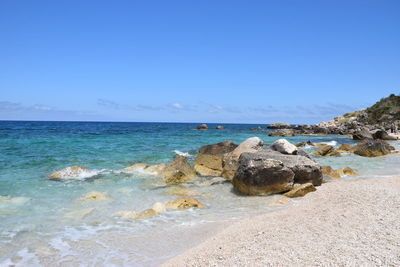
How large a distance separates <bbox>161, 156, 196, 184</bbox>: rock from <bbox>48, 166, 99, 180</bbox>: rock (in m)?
3.55

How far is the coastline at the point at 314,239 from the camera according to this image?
4.62m

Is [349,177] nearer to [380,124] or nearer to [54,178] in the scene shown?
[54,178]

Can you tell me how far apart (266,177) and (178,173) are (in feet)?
13.2

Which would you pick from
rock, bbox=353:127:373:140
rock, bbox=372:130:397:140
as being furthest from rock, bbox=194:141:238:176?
rock, bbox=372:130:397:140

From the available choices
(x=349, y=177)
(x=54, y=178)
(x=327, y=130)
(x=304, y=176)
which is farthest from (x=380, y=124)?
(x=54, y=178)

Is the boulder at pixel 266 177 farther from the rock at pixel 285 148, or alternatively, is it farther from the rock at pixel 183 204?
the rock at pixel 285 148

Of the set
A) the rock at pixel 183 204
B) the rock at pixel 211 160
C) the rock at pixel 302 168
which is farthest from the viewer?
the rock at pixel 211 160

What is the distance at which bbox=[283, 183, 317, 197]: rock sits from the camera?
10164 mm

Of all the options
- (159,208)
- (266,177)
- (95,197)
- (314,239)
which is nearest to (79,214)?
(95,197)

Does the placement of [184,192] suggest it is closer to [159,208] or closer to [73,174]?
[159,208]

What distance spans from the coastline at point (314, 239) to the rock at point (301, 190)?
82.6 inches

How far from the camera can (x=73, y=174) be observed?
46.2ft

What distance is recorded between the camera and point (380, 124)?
5747 centimetres

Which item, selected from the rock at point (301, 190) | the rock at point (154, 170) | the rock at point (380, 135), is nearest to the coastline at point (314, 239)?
the rock at point (301, 190)
